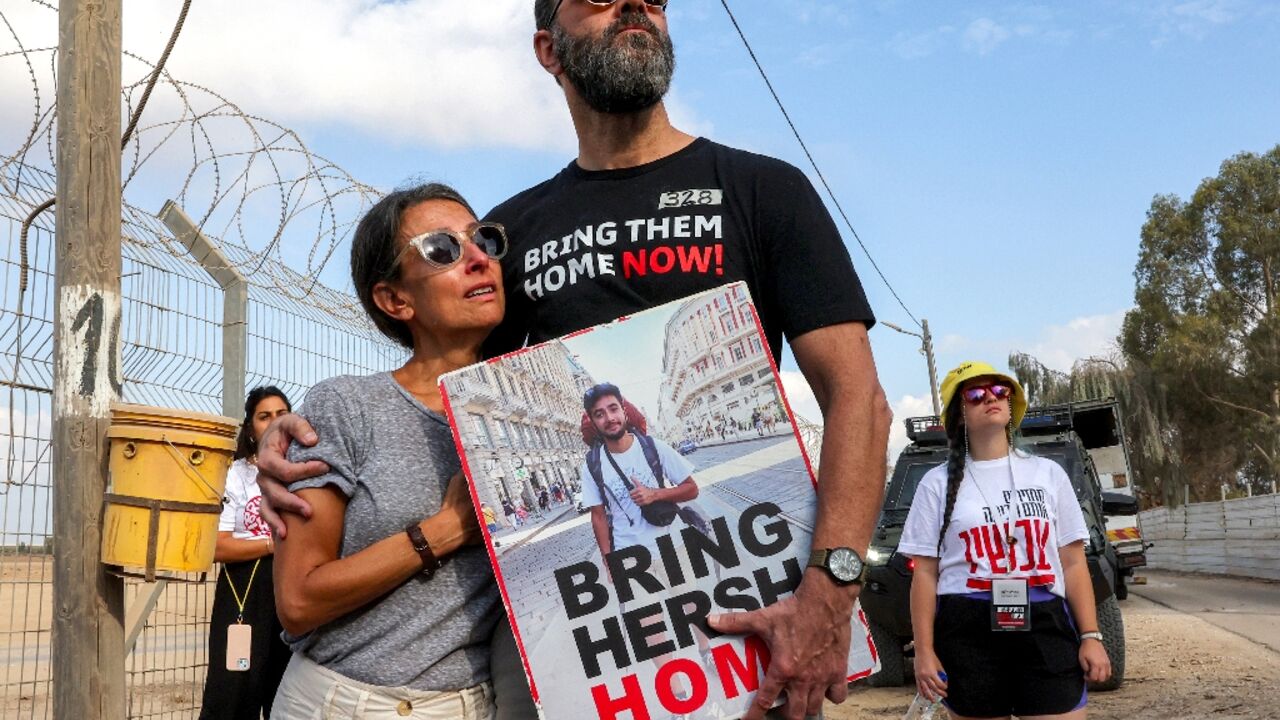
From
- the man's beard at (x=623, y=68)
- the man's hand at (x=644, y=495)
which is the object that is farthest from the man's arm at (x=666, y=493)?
the man's beard at (x=623, y=68)

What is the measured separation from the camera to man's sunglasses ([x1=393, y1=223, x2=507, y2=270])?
7.81 feet

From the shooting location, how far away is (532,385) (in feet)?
6.99

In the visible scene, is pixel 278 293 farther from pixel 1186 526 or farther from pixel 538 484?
pixel 1186 526

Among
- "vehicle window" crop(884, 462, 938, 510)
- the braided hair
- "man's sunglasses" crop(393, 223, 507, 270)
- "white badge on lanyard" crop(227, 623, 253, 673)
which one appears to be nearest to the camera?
"man's sunglasses" crop(393, 223, 507, 270)

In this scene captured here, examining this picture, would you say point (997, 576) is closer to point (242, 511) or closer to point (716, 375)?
point (716, 375)

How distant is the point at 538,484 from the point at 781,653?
497mm

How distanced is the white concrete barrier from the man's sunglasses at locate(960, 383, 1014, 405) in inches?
831

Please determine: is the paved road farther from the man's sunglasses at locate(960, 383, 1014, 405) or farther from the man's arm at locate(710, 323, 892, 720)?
the man's arm at locate(710, 323, 892, 720)

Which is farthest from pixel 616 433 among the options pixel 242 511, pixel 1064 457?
pixel 1064 457

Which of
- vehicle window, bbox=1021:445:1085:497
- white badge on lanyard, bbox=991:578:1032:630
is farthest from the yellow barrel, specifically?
vehicle window, bbox=1021:445:1085:497

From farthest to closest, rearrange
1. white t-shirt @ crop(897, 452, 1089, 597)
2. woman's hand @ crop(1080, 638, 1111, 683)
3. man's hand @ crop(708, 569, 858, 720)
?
white t-shirt @ crop(897, 452, 1089, 597) → woman's hand @ crop(1080, 638, 1111, 683) → man's hand @ crop(708, 569, 858, 720)

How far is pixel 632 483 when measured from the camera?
2053 mm

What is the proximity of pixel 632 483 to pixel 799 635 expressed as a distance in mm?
369

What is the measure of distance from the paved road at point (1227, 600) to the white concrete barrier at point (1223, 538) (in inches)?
17.4
